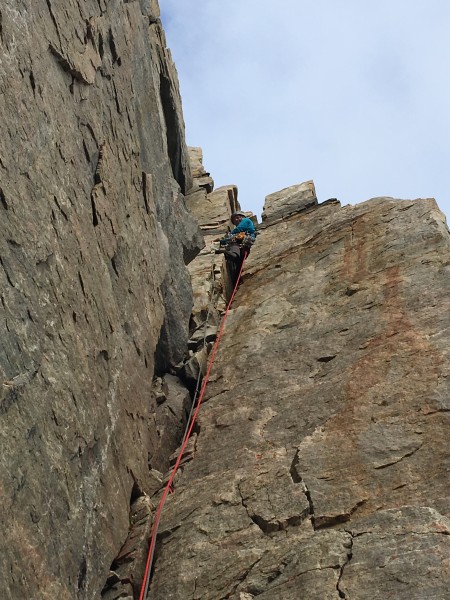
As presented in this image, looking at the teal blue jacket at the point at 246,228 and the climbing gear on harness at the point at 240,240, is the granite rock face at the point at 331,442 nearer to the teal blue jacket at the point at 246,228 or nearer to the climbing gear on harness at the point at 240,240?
the climbing gear on harness at the point at 240,240

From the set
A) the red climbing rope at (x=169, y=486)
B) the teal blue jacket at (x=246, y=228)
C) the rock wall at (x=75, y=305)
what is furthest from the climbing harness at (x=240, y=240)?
the rock wall at (x=75, y=305)

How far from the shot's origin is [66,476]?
739 centimetres

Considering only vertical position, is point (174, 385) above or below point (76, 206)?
below

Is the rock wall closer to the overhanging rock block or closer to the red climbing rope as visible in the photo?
the red climbing rope

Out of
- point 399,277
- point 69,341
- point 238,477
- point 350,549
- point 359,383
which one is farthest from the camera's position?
point 399,277

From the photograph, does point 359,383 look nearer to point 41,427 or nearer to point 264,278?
point 41,427

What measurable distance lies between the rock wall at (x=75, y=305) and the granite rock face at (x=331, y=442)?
82 centimetres

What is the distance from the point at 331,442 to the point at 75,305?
10.1 ft

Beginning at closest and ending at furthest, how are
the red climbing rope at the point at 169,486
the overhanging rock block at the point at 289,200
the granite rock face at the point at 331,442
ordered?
the granite rock face at the point at 331,442 → the red climbing rope at the point at 169,486 → the overhanging rock block at the point at 289,200

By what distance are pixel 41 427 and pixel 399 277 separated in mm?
6030

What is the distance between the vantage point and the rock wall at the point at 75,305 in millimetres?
6758

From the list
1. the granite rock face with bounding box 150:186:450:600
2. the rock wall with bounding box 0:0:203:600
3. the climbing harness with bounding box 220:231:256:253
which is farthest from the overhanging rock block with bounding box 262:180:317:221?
the rock wall with bounding box 0:0:203:600

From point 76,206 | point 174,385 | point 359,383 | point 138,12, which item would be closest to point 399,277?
point 359,383

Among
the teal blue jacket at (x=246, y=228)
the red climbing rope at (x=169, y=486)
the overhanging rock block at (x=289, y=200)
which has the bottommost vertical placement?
the red climbing rope at (x=169, y=486)
